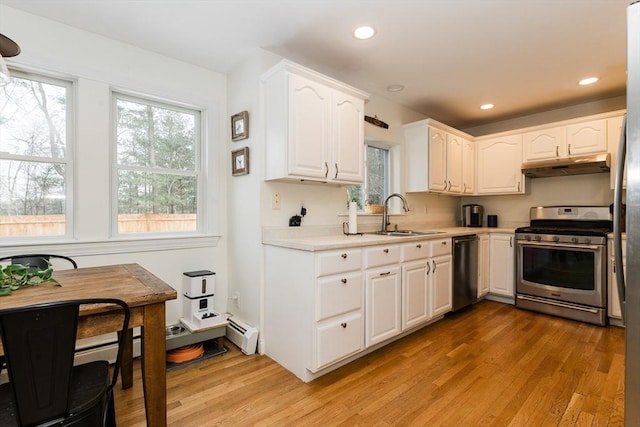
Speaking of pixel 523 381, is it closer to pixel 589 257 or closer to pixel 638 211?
pixel 638 211

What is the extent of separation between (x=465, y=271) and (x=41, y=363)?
3.57 metres

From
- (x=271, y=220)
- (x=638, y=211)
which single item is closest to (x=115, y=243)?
(x=271, y=220)

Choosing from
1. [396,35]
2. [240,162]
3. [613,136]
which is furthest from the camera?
[613,136]

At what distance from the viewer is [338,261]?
2168 mm

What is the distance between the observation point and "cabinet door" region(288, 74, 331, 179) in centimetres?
235

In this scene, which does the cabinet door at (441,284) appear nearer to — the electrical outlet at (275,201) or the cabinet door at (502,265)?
the cabinet door at (502,265)

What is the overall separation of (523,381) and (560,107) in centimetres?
355

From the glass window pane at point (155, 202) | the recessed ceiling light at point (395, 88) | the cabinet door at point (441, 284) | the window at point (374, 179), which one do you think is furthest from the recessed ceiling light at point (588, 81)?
the glass window pane at point (155, 202)

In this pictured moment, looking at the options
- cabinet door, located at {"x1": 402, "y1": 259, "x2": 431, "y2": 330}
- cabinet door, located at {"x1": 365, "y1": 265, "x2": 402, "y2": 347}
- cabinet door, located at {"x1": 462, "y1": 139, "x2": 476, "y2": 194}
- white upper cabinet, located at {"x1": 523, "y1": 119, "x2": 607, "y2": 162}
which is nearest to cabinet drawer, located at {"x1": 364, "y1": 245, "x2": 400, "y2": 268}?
cabinet door, located at {"x1": 365, "y1": 265, "x2": 402, "y2": 347}

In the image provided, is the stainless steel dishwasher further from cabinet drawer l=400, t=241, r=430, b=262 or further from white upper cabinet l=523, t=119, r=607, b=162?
white upper cabinet l=523, t=119, r=607, b=162

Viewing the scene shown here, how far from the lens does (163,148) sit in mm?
2746

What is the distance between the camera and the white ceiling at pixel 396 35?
204 centimetres

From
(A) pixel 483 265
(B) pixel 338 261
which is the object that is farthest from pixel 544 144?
(B) pixel 338 261

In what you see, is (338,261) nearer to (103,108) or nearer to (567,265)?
(103,108)
